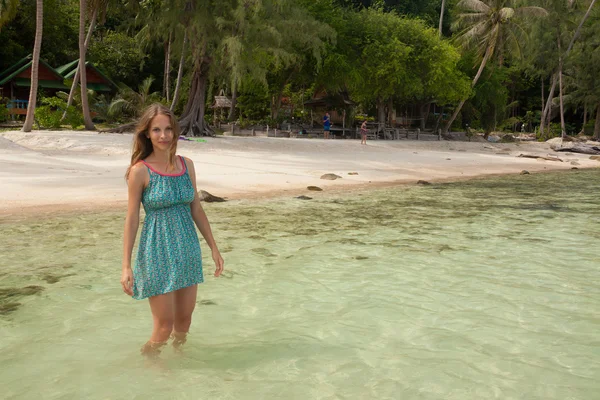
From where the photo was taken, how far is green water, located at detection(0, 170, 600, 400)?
4.11 meters

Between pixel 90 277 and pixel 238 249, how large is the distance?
2.29 meters

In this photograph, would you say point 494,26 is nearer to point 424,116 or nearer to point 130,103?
point 424,116

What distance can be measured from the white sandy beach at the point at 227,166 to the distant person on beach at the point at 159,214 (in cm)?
779

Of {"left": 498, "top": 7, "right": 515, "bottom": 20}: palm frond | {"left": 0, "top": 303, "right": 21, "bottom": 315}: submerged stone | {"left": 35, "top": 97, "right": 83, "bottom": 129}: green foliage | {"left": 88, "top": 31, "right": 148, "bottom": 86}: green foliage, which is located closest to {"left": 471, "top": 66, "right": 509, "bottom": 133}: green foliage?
{"left": 498, "top": 7, "right": 515, "bottom": 20}: palm frond

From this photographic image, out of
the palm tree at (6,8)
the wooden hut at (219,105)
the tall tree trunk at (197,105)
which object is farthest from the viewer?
the wooden hut at (219,105)

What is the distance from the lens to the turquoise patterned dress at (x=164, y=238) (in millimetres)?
3605

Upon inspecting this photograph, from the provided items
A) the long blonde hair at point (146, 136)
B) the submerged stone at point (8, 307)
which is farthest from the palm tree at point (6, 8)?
the long blonde hair at point (146, 136)

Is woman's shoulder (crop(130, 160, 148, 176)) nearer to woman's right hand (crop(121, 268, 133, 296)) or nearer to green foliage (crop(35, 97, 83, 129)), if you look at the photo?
woman's right hand (crop(121, 268, 133, 296))

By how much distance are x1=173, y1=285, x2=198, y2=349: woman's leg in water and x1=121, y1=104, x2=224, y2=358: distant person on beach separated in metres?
0.14

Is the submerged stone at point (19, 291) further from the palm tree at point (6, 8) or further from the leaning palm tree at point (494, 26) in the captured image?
the leaning palm tree at point (494, 26)

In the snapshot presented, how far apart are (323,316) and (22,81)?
119ft

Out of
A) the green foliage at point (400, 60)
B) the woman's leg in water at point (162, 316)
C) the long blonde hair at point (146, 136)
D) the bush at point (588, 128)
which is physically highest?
the green foliage at point (400, 60)

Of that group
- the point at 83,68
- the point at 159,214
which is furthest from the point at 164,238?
the point at 83,68

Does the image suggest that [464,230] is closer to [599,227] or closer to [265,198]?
[599,227]
